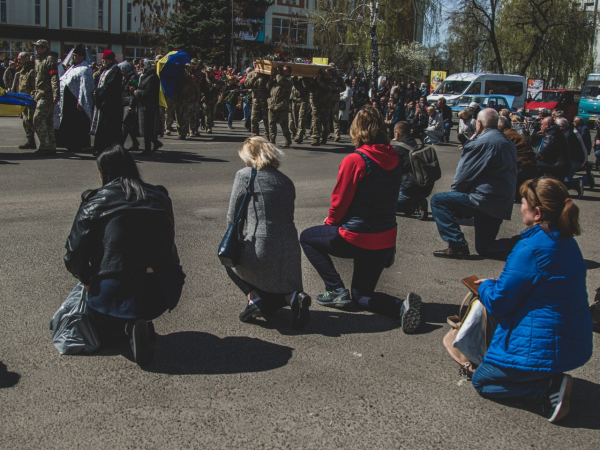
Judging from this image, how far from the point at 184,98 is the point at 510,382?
41.9 ft

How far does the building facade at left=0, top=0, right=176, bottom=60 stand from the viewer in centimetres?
4984

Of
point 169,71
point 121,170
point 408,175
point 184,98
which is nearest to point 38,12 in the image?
point 184,98

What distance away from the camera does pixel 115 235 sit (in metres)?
3.94

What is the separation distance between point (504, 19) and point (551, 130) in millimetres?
36365

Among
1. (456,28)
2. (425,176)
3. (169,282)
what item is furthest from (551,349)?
(456,28)

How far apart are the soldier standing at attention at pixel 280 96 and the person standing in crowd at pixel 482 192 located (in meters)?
8.19

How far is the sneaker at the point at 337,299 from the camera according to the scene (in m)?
5.28

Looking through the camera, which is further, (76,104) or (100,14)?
(100,14)

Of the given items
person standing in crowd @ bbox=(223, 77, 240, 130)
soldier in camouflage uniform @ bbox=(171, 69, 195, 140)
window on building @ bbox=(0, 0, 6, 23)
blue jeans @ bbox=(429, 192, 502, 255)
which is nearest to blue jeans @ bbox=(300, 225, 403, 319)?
blue jeans @ bbox=(429, 192, 502, 255)

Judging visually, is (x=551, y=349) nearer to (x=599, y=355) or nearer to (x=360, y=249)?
(x=599, y=355)

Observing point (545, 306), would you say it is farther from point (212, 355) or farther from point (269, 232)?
point (212, 355)

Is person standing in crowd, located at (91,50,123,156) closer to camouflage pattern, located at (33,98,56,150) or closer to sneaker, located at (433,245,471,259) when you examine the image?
camouflage pattern, located at (33,98,56,150)

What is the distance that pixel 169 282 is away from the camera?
4148 mm

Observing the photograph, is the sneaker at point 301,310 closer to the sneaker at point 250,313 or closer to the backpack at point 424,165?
the sneaker at point 250,313
